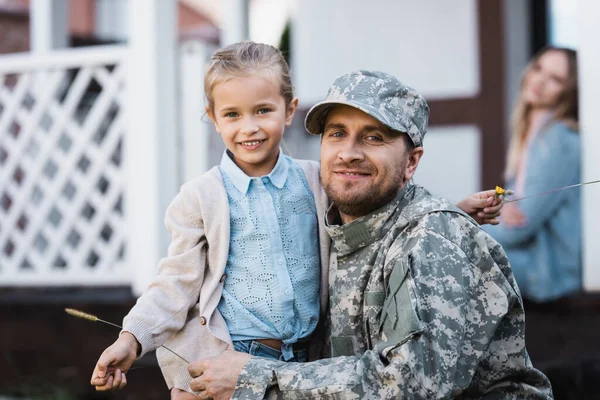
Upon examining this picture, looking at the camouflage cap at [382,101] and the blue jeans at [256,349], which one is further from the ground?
the camouflage cap at [382,101]

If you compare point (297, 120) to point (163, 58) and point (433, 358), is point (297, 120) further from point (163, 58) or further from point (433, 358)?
point (433, 358)

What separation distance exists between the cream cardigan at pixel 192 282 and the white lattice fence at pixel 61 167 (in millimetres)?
2966

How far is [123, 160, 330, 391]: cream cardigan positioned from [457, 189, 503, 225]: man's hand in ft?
1.58

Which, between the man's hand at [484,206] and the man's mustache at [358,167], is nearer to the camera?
the man's mustache at [358,167]

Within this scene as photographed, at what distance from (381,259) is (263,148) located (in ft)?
1.80

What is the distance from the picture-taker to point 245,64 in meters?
2.70

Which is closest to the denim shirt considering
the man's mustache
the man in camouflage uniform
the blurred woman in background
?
the blurred woman in background

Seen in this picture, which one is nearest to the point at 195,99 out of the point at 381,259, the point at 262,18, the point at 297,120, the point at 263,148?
the point at 297,120

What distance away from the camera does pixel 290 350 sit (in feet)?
8.90

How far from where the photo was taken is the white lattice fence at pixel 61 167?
5.69 meters

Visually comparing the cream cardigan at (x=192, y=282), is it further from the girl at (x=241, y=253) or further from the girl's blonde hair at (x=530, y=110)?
the girl's blonde hair at (x=530, y=110)

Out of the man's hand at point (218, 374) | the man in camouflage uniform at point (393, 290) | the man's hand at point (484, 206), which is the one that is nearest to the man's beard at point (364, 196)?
the man in camouflage uniform at point (393, 290)

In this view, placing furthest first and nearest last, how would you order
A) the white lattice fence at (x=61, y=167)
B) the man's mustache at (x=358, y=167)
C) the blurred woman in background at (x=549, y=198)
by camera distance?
1. the white lattice fence at (x=61, y=167)
2. the blurred woman in background at (x=549, y=198)
3. the man's mustache at (x=358, y=167)

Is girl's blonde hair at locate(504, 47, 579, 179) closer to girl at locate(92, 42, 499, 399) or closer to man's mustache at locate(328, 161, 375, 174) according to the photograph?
girl at locate(92, 42, 499, 399)
